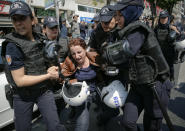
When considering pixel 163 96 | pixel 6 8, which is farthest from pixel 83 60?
pixel 6 8

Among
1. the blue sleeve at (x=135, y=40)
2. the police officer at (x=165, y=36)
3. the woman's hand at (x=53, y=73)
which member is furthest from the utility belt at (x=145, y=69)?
the police officer at (x=165, y=36)

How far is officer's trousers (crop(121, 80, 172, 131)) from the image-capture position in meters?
1.92

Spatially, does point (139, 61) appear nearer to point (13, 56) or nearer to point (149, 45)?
point (149, 45)

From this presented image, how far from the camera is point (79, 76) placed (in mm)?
2395

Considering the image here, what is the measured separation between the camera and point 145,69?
5.75 feet

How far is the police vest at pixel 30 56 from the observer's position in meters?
1.80

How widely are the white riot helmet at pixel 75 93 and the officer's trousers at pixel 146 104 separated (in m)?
0.55

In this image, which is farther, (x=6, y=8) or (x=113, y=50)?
(x=6, y=8)

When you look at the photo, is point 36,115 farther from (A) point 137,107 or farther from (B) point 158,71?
(B) point 158,71

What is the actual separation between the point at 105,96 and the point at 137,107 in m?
0.43

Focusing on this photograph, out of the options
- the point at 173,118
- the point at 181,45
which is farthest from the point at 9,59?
the point at 173,118

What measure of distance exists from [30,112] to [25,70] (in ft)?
1.69

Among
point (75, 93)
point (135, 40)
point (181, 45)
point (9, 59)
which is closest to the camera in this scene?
point (135, 40)

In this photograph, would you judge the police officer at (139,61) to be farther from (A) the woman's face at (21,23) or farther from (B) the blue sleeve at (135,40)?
(A) the woman's face at (21,23)
